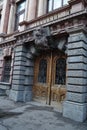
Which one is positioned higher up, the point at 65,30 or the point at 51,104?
the point at 65,30

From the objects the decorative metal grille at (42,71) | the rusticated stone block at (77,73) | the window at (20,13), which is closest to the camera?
the rusticated stone block at (77,73)

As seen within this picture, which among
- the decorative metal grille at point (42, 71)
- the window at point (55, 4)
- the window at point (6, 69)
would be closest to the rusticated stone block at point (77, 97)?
the decorative metal grille at point (42, 71)

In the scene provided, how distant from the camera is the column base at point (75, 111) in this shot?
585 cm

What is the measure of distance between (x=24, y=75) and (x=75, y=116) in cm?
419

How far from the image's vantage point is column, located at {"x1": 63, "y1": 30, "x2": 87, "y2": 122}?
601cm

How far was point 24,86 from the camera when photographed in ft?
29.8

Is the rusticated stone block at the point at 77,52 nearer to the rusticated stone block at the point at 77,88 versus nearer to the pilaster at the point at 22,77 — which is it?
the rusticated stone block at the point at 77,88

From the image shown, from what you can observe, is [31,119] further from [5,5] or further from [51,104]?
[5,5]

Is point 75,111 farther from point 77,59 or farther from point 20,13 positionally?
point 20,13

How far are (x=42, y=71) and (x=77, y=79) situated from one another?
304 centimetres

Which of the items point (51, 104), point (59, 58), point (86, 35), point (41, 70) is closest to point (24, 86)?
point (41, 70)

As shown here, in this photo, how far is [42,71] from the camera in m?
8.98

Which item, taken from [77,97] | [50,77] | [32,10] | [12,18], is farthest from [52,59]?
[12,18]

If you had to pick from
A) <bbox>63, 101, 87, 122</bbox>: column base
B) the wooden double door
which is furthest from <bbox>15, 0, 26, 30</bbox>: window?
<bbox>63, 101, 87, 122</bbox>: column base
